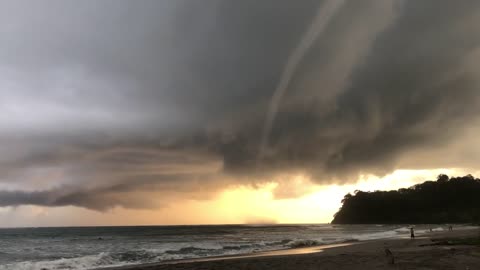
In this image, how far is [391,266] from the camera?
2066cm

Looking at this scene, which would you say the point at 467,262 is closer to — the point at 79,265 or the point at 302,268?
the point at 302,268

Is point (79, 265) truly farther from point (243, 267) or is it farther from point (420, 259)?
point (420, 259)

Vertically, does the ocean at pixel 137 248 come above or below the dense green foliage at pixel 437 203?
below

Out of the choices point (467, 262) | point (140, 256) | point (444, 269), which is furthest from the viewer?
point (140, 256)

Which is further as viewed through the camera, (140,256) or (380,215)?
(380,215)

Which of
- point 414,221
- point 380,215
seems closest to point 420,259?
point 414,221

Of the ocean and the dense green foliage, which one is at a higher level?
the dense green foliage

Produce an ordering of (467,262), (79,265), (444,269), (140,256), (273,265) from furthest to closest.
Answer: (140,256)
(79,265)
(273,265)
(467,262)
(444,269)

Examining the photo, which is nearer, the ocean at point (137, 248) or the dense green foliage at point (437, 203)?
the ocean at point (137, 248)

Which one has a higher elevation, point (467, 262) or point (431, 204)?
point (431, 204)

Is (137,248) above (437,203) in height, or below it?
below

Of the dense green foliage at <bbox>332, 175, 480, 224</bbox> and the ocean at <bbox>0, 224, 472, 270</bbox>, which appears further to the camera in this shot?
the dense green foliage at <bbox>332, 175, 480, 224</bbox>

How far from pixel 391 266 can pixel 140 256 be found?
2347cm

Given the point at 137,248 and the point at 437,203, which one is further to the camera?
the point at 437,203
